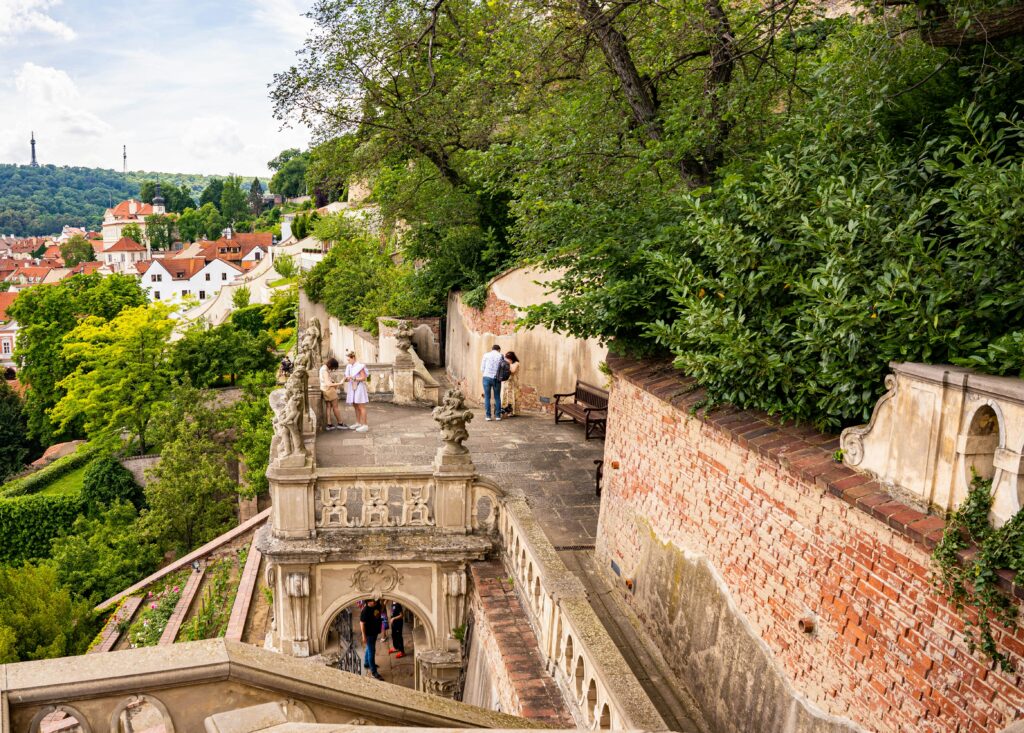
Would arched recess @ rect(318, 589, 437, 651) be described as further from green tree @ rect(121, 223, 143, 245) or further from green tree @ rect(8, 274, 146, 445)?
green tree @ rect(121, 223, 143, 245)

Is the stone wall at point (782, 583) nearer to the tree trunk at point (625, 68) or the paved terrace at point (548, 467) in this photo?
the paved terrace at point (548, 467)

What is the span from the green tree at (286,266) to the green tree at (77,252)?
92458 millimetres

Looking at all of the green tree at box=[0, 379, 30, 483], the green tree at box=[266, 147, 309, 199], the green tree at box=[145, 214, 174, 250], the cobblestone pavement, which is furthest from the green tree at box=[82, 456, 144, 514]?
the green tree at box=[145, 214, 174, 250]

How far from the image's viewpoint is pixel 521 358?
17656 mm

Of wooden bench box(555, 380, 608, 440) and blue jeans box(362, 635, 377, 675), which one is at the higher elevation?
wooden bench box(555, 380, 608, 440)

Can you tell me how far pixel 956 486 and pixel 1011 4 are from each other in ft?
11.9

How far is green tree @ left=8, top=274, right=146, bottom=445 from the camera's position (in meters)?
48.1

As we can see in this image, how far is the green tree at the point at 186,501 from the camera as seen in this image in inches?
1020

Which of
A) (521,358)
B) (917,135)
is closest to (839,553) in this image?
(917,135)

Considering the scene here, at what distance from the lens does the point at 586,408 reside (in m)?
14.5

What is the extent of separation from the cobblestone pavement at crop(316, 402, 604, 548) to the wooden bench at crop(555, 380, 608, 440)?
237mm

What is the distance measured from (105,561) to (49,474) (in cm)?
2260

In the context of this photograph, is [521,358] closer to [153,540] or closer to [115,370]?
[153,540]

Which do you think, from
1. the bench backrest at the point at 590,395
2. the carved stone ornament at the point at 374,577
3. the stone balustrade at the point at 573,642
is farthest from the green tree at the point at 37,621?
the stone balustrade at the point at 573,642
